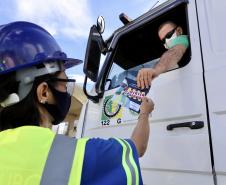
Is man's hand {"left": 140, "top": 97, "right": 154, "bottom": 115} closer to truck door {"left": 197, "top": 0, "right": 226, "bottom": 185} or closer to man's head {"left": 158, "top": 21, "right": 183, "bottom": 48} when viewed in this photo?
truck door {"left": 197, "top": 0, "right": 226, "bottom": 185}

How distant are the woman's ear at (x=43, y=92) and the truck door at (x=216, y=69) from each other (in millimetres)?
802

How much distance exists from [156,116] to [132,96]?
0.69ft

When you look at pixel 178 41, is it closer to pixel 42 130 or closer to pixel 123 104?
pixel 123 104

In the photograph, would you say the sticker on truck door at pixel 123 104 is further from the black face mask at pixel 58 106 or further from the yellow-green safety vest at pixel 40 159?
the yellow-green safety vest at pixel 40 159

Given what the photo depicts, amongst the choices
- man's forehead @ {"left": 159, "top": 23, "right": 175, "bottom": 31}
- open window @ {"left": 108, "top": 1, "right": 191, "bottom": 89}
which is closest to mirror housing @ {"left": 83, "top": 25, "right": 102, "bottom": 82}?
open window @ {"left": 108, "top": 1, "right": 191, "bottom": 89}

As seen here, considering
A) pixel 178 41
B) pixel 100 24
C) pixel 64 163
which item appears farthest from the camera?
pixel 100 24

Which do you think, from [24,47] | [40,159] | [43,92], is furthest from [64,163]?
[24,47]

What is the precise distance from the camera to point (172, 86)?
173cm

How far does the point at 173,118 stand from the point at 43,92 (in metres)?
0.78

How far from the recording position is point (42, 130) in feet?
3.24

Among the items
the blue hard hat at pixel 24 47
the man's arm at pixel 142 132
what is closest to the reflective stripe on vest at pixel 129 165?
the man's arm at pixel 142 132

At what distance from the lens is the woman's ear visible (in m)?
1.18

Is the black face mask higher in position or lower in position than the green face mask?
lower

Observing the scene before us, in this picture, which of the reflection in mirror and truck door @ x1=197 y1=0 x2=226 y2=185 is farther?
the reflection in mirror
